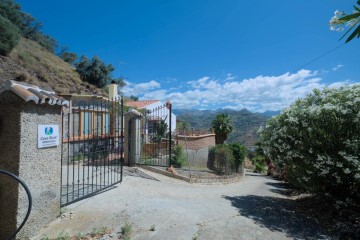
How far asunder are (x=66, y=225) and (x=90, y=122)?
10261 mm

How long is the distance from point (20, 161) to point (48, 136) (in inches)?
24.1

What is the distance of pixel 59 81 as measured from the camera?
2616cm

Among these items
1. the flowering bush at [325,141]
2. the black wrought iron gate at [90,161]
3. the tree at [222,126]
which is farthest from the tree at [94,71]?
the flowering bush at [325,141]

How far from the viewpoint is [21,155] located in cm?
390

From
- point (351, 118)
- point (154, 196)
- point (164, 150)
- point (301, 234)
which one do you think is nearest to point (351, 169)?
point (351, 118)

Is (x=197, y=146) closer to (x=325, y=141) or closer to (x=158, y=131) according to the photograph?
(x=158, y=131)

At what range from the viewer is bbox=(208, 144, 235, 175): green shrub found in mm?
13656

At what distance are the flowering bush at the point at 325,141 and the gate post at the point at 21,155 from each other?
19.3ft

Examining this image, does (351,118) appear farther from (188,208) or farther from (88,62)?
(88,62)

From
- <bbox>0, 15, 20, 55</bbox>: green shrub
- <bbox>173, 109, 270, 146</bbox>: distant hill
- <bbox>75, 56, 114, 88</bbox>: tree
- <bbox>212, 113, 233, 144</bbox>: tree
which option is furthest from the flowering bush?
<bbox>75, 56, 114, 88</bbox>: tree

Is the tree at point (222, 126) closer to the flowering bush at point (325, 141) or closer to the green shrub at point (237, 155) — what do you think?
the green shrub at point (237, 155)

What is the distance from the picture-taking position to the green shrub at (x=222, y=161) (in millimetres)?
13656

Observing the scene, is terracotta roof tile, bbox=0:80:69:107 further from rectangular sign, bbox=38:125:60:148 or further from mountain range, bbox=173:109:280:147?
mountain range, bbox=173:109:280:147

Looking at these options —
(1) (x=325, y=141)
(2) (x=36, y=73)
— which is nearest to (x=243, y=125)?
(2) (x=36, y=73)
